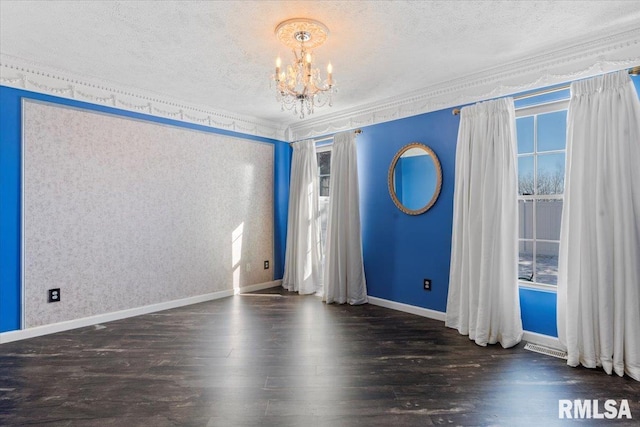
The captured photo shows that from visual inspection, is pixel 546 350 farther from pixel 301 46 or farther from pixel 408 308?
pixel 301 46

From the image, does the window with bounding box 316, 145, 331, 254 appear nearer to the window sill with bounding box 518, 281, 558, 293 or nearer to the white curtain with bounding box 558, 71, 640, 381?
the window sill with bounding box 518, 281, 558, 293

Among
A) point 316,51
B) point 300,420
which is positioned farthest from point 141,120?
point 300,420

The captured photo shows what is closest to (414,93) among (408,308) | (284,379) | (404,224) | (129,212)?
(404,224)

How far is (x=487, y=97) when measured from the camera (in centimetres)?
363

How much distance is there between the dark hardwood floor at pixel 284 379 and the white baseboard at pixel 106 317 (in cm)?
12

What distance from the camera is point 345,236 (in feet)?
15.7

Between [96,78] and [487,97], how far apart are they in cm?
400

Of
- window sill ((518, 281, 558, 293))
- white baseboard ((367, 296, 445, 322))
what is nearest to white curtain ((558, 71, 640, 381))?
window sill ((518, 281, 558, 293))

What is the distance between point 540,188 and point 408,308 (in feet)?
6.33

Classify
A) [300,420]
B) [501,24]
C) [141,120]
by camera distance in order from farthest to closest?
[141,120]
[501,24]
[300,420]

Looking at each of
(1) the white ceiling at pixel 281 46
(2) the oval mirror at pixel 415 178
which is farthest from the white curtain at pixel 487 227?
(1) the white ceiling at pixel 281 46

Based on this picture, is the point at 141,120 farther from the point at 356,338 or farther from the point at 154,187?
the point at 356,338

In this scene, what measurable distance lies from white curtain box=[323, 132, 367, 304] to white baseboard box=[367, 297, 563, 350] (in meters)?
0.26

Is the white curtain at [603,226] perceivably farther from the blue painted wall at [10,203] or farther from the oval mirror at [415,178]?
the blue painted wall at [10,203]
